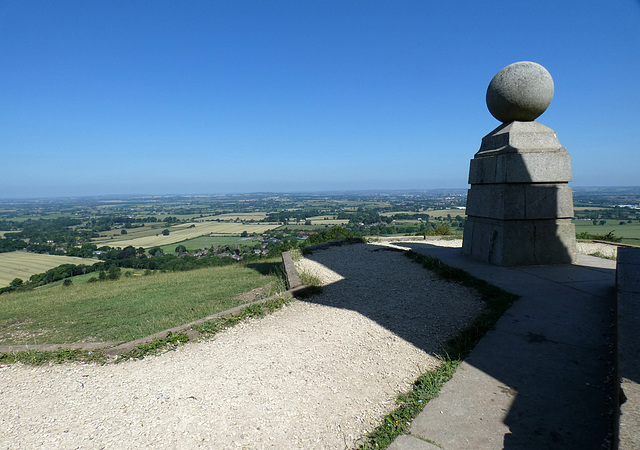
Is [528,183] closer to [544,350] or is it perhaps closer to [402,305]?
[402,305]

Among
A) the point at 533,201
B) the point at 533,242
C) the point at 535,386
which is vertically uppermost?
the point at 533,201

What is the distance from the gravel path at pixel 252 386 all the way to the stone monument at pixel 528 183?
2436 mm

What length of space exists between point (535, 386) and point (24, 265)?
34651 millimetres

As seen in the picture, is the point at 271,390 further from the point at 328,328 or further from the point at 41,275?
the point at 41,275

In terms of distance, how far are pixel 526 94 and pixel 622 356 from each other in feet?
21.2

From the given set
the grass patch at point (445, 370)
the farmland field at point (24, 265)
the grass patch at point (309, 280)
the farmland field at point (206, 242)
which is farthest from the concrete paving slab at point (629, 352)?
the farmland field at point (206, 242)

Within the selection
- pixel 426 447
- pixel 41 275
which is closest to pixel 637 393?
pixel 426 447

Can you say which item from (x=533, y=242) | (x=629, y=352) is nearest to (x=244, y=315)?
(x=629, y=352)

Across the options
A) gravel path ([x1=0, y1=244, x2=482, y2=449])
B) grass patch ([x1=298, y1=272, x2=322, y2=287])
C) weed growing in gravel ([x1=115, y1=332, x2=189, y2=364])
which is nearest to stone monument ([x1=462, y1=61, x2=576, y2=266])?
gravel path ([x1=0, y1=244, x2=482, y2=449])

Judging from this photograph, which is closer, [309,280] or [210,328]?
[210,328]

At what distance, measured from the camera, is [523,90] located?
7.16 m

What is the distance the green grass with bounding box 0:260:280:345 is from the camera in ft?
19.0

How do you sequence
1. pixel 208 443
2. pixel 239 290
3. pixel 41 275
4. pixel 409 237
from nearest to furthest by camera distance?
pixel 208 443, pixel 239 290, pixel 409 237, pixel 41 275

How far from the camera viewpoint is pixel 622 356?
2523mm
